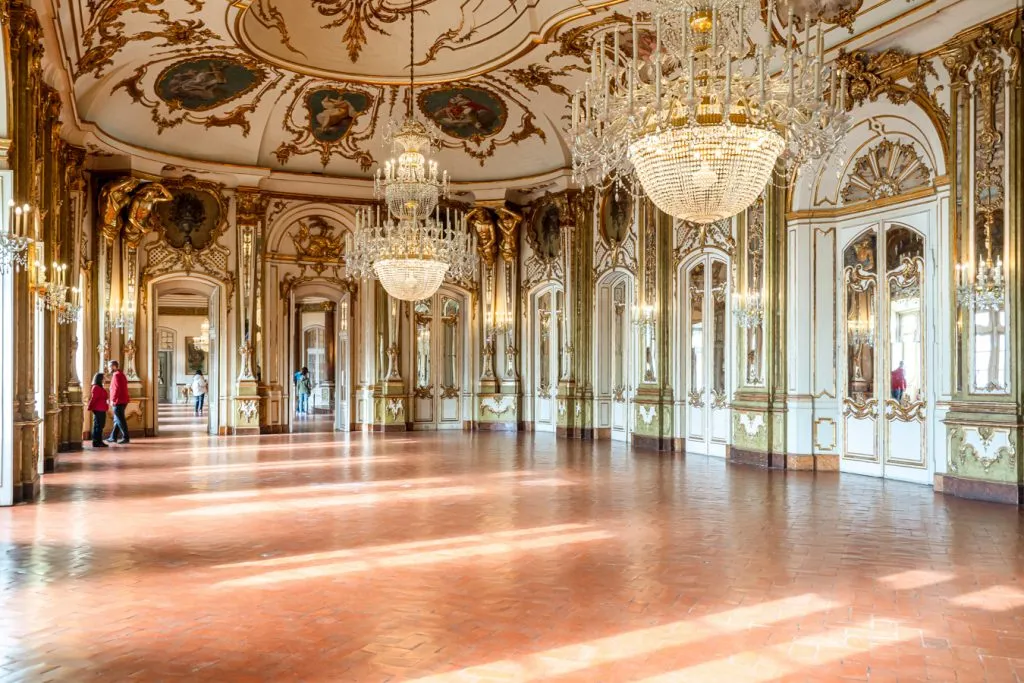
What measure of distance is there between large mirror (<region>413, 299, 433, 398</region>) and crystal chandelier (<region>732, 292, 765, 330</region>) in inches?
294

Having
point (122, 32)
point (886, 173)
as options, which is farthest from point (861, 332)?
point (122, 32)

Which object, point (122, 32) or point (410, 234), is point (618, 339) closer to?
point (410, 234)

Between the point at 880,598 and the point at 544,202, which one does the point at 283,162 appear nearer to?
the point at 544,202

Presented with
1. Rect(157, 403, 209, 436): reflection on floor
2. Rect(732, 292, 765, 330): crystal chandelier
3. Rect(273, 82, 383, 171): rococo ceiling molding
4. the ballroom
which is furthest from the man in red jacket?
Rect(732, 292, 765, 330): crystal chandelier

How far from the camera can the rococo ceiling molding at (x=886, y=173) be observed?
9.65m

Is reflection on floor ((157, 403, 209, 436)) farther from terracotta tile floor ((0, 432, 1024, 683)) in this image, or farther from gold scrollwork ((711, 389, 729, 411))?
gold scrollwork ((711, 389, 729, 411))

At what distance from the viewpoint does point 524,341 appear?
56.4 ft

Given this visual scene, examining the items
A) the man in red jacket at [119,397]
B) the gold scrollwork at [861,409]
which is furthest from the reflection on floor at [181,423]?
the gold scrollwork at [861,409]

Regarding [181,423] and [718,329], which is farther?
[181,423]

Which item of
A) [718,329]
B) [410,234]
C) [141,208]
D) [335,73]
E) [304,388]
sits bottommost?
[304,388]

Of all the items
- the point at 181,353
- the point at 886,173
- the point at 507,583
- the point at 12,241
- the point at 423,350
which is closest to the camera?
the point at 507,583

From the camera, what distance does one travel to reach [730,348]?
1191 centimetres

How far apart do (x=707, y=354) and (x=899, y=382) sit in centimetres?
310

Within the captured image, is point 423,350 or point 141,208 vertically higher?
point 141,208
